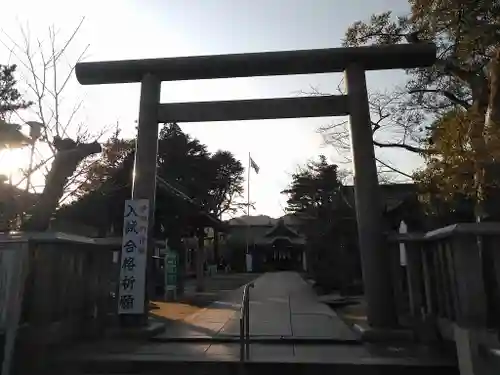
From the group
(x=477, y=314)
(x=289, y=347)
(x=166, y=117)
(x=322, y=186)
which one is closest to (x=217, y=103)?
(x=166, y=117)

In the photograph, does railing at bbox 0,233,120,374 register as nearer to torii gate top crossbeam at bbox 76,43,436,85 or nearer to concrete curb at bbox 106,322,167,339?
concrete curb at bbox 106,322,167,339

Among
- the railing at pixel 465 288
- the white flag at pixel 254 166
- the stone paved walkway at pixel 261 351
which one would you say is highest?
the white flag at pixel 254 166

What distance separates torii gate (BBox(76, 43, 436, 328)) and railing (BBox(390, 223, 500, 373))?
1171 mm

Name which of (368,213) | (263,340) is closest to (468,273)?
(368,213)

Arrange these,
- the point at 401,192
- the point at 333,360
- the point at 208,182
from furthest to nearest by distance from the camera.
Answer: the point at 208,182
the point at 401,192
the point at 333,360

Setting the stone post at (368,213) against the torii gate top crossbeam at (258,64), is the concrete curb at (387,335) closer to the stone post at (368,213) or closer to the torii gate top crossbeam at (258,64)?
the stone post at (368,213)

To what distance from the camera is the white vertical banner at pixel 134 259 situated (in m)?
7.36

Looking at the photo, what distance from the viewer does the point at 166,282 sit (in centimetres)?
1523

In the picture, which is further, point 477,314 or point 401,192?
point 401,192

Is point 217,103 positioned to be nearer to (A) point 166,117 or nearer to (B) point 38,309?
(A) point 166,117

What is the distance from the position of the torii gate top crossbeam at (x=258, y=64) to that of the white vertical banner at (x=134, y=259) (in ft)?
8.06

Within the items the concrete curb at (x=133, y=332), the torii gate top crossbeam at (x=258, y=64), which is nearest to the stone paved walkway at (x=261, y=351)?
the concrete curb at (x=133, y=332)

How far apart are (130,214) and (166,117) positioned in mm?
1925

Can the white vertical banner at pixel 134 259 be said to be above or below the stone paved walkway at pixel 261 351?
above
